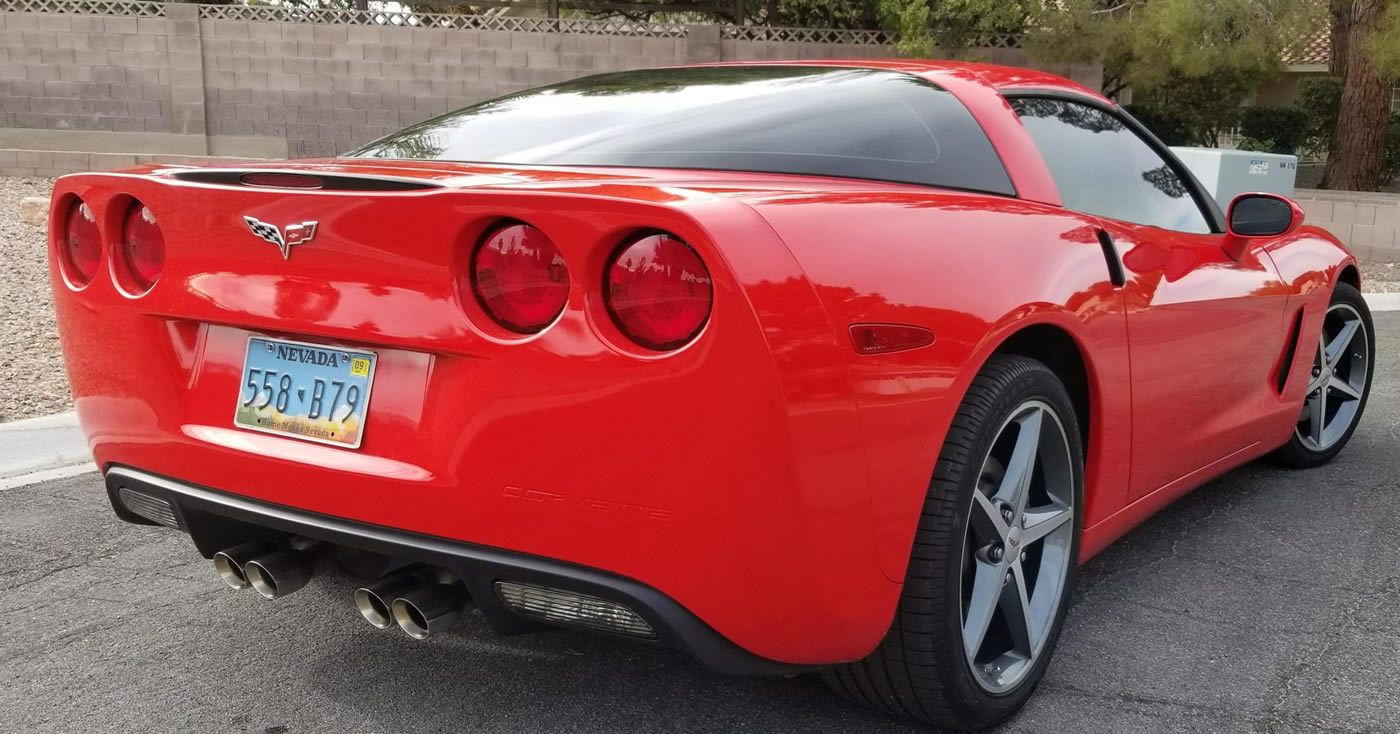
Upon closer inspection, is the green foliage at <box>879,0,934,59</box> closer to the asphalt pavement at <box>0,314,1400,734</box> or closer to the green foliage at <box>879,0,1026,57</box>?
the green foliage at <box>879,0,1026,57</box>

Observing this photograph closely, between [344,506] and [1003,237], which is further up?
[1003,237]

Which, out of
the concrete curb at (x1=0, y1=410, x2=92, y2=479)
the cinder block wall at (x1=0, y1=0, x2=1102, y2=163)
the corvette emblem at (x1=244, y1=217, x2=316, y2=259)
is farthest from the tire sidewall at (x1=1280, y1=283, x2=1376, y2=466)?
the cinder block wall at (x1=0, y1=0, x2=1102, y2=163)

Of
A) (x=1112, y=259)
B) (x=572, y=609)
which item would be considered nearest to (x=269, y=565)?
(x=572, y=609)

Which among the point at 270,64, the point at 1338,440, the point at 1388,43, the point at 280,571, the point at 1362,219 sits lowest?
the point at 1362,219

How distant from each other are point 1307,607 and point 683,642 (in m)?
2.00

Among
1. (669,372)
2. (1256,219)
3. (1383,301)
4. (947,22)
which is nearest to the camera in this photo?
(669,372)

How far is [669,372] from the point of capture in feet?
6.29

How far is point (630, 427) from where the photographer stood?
1957 mm

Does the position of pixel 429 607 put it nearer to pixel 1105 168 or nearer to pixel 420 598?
pixel 420 598

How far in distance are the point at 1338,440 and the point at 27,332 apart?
6.49 m

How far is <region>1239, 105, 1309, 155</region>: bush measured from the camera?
2133 centimetres

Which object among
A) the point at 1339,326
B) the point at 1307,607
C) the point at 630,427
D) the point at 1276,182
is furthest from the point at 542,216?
the point at 1276,182

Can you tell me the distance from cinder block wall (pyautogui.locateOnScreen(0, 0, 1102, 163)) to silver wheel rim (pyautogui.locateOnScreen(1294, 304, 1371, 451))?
41.5ft

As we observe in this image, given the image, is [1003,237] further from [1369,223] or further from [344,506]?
[1369,223]
